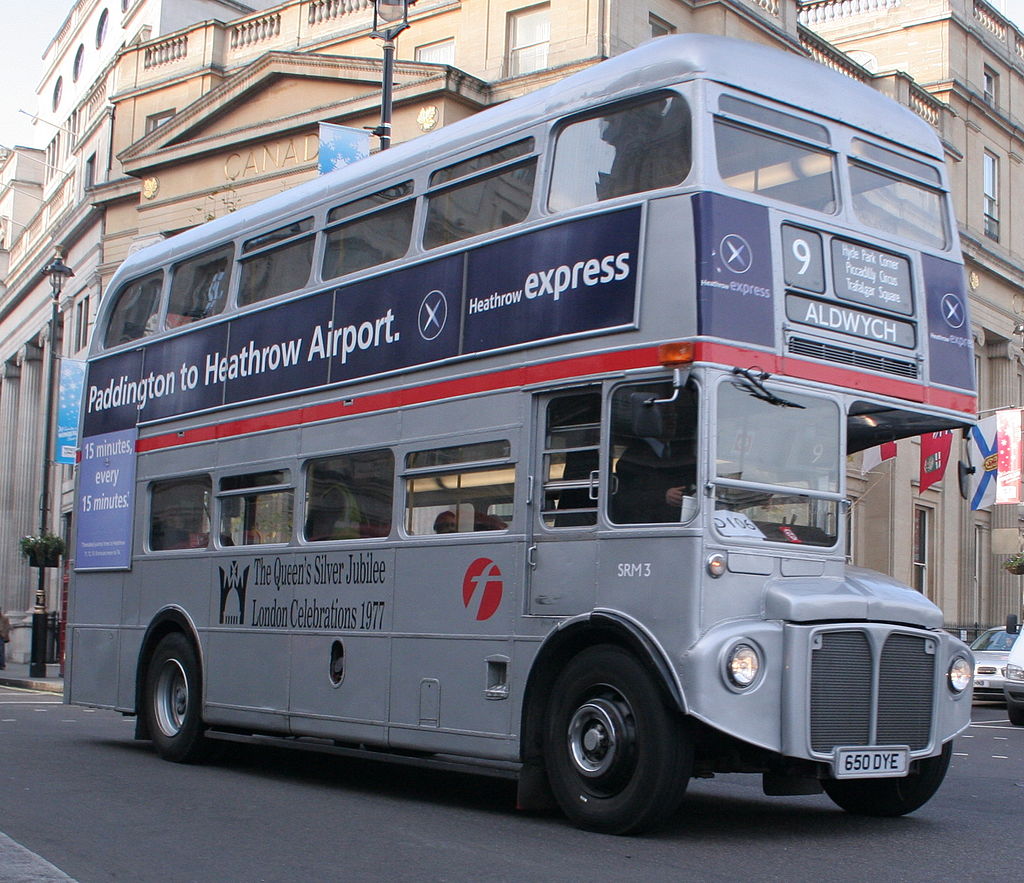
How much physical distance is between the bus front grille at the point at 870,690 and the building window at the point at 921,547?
2913cm

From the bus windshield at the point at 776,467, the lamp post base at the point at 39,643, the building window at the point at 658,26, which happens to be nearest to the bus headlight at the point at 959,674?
the bus windshield at the point at 776,467

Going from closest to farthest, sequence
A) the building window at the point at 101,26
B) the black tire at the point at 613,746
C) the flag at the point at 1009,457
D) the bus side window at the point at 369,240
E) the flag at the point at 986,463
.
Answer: the black tire at the point at 613,746, the bus side window at the point at 369,240, the flag at the point at 986,463, the flag at the point at 1009,457, the building window at the point at 101,26

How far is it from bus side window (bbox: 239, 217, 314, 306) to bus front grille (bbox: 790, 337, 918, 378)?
4.87 meters

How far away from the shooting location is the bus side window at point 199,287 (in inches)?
553

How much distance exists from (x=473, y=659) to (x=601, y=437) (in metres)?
1.91

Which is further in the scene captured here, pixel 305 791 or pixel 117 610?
pixel 117 610

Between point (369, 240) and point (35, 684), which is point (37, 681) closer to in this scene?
point (35, 684)

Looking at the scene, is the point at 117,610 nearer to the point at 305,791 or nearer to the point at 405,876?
the point at 305,791

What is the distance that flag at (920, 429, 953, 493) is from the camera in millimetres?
20422

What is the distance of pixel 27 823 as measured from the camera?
930 cm

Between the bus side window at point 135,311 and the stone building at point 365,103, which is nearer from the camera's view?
the bus side window at point 135,311

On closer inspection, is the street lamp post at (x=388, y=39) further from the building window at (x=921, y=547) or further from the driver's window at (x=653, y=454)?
the building window at (x=921, y=547)

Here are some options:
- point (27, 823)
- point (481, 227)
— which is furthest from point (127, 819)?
point (481, 227)

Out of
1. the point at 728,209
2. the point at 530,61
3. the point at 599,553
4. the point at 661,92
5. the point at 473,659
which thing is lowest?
the point at 473,659
